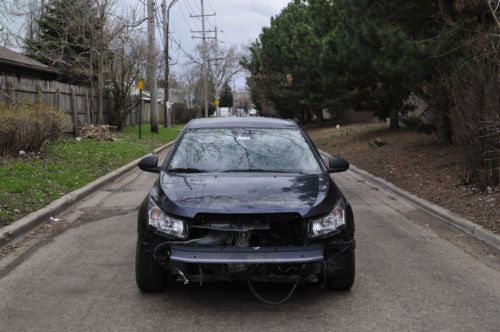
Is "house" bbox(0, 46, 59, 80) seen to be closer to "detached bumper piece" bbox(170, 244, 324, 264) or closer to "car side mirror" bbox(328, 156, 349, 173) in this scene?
"car side mirror" bbox(328, 156, 349, 173)

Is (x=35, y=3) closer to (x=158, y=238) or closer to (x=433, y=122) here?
(x=433, y=122)

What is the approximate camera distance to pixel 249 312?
453 centimetres

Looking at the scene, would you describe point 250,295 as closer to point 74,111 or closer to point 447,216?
point 447,216

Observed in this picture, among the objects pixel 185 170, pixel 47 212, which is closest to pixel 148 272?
pixel 185 170

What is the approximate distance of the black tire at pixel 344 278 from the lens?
4809 millimetres

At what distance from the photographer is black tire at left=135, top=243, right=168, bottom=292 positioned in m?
4.73

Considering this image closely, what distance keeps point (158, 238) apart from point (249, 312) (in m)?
0.95

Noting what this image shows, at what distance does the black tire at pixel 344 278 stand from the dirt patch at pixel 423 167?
3134mm

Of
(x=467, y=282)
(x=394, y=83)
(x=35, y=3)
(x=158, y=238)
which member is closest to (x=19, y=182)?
(x=158, y=238)

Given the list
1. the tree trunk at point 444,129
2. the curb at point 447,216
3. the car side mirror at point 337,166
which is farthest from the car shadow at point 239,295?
the tree trunk at point 444,129

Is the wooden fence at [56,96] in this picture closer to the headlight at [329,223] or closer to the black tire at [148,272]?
the black tire at [148,272]

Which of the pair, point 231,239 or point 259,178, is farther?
point 259,178

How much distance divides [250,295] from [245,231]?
0.78 m

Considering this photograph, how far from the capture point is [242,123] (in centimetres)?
652
